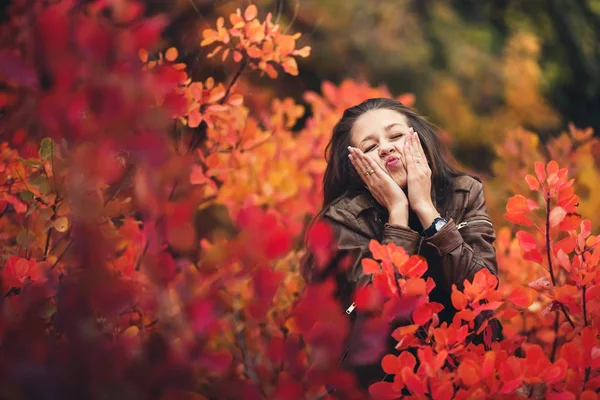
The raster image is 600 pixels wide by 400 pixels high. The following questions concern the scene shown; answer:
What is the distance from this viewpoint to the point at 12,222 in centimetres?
315

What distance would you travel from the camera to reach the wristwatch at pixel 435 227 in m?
2.10

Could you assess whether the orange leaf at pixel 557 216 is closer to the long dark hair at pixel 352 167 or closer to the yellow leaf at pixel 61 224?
the long dark hair at pixel 352 167

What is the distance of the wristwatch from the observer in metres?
2.10

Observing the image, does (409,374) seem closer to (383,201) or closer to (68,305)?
(383,201)

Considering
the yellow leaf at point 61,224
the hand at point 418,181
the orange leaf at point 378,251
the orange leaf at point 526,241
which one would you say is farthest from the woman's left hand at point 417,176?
the yellow leaf at point 61,224

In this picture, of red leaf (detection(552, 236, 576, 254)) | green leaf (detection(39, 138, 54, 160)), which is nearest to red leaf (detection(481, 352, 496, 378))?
red leaf (detection(552, 236, 576, 254))

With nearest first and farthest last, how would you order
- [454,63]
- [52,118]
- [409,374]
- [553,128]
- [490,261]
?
[52,118], [409,374], [490,261], [553,128], [454,63]

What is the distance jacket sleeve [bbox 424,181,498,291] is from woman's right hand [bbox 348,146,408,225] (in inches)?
5.7

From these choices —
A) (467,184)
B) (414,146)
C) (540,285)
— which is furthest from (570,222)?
(414,146)

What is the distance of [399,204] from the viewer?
219cm

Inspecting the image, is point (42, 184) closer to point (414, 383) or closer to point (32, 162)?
point (32, 162)

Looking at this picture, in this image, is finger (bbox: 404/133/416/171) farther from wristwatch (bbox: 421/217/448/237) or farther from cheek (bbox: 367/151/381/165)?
wristwatch (bbox: 421/217/448/237)

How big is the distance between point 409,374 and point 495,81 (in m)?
9.19

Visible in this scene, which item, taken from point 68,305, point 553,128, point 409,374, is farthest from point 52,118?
point 553,128
